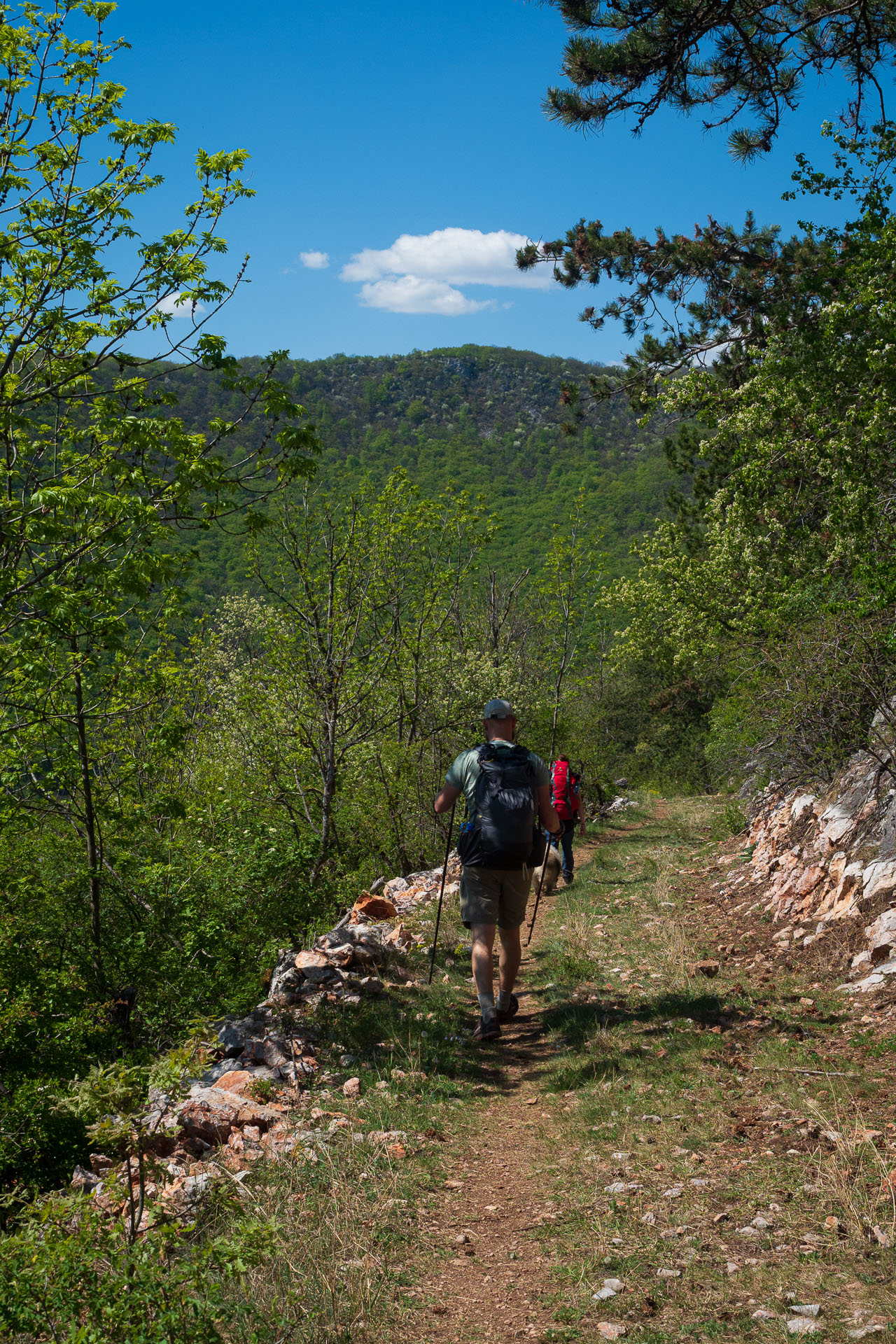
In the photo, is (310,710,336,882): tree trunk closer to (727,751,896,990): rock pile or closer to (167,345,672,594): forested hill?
(727,751,896,990): rock pile

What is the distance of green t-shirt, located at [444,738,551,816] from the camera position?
612cm

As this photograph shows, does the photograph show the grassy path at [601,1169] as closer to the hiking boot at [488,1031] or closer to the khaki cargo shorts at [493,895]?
the hiking boot at [488,1031]

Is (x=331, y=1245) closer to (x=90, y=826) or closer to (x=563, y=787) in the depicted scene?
(x=90, y=826)

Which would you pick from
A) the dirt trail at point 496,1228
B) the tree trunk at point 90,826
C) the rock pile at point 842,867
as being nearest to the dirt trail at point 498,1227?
the dirt trail at point 496,1228

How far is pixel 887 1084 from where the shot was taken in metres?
4.61

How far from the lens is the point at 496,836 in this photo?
19.7 feet

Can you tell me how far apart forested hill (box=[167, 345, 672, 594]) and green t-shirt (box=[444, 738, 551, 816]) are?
43269 mm

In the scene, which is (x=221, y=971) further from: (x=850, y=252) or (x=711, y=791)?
(x=711, y=791)

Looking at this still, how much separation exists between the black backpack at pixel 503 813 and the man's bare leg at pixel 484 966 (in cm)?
46

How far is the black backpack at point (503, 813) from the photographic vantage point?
236 inches

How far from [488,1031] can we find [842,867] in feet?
11.1

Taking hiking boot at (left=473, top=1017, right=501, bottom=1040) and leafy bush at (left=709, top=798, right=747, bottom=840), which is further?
leafy bush at (left=709, top=798, right=747, bottom=840)

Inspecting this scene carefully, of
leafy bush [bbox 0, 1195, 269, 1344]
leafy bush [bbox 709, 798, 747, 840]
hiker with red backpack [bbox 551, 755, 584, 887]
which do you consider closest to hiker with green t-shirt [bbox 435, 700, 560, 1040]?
leafy bush [bbox 0, 1195, 269, 1344]

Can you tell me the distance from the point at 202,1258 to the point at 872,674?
23.7 feet
